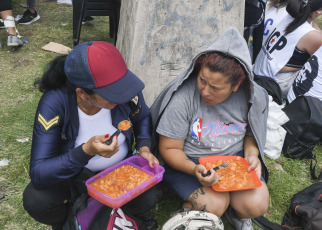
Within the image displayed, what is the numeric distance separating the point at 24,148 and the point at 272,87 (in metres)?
2.85

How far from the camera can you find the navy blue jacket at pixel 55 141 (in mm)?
1670

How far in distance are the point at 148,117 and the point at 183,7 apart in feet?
4.16

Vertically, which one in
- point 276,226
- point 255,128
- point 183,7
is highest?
point 183,7

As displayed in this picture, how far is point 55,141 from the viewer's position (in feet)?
5.83

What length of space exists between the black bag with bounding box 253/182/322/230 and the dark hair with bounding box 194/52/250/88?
120 centimetres

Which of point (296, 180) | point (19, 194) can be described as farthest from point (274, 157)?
point (19, 194)

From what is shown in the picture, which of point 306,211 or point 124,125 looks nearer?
point 124,125

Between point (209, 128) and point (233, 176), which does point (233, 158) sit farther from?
point (209, 128)

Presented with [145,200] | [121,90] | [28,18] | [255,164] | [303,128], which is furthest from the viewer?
[28,18]

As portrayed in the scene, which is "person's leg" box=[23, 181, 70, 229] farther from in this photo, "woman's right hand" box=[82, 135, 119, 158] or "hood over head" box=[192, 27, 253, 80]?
"hood over head" box=[192, 27, 253, 80]

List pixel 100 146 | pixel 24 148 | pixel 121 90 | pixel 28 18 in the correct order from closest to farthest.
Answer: pixel 100 146
pixel 121 90
pixel 24 148
pixel 28 18

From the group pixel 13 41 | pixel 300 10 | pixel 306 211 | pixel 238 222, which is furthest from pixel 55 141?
pixel 13 41

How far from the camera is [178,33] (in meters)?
2.98

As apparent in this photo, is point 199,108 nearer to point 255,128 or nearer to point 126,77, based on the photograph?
point 255,128
